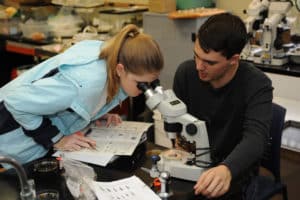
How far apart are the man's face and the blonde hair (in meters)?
0.19

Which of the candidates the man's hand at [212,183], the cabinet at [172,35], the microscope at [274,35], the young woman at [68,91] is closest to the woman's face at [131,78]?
the young woman at [68,91]

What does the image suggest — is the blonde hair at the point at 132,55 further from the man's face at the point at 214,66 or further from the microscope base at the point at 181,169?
the microscope base at the point at 181,169

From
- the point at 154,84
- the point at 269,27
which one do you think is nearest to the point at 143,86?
the point at 154,84

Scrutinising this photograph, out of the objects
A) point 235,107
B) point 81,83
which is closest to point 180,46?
point 235,107

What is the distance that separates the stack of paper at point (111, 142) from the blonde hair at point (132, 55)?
225 millimetres

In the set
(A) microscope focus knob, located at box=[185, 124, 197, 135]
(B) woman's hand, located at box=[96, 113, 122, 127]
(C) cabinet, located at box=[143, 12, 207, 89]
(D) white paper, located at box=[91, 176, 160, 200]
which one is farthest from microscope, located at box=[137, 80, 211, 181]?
(C) cabinet, located at box=[143, 12, 207, 89]

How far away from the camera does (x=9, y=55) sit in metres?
4.11

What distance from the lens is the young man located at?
1.42 m

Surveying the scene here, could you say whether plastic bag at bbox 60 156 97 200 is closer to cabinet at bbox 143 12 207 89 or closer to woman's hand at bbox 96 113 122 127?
woman's hand at bbox 96 113 122 127

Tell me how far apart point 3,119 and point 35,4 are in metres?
2.76

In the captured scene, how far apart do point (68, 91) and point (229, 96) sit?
68cm

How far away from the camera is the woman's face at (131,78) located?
1480mm

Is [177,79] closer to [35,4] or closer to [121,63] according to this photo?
[121,63]

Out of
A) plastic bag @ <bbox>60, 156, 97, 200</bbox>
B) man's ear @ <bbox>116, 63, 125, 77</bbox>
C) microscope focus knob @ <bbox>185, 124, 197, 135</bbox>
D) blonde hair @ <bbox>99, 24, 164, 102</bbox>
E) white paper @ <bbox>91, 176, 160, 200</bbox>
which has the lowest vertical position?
white paper @ <bbox>91, 176, 160, 200</bbox>
